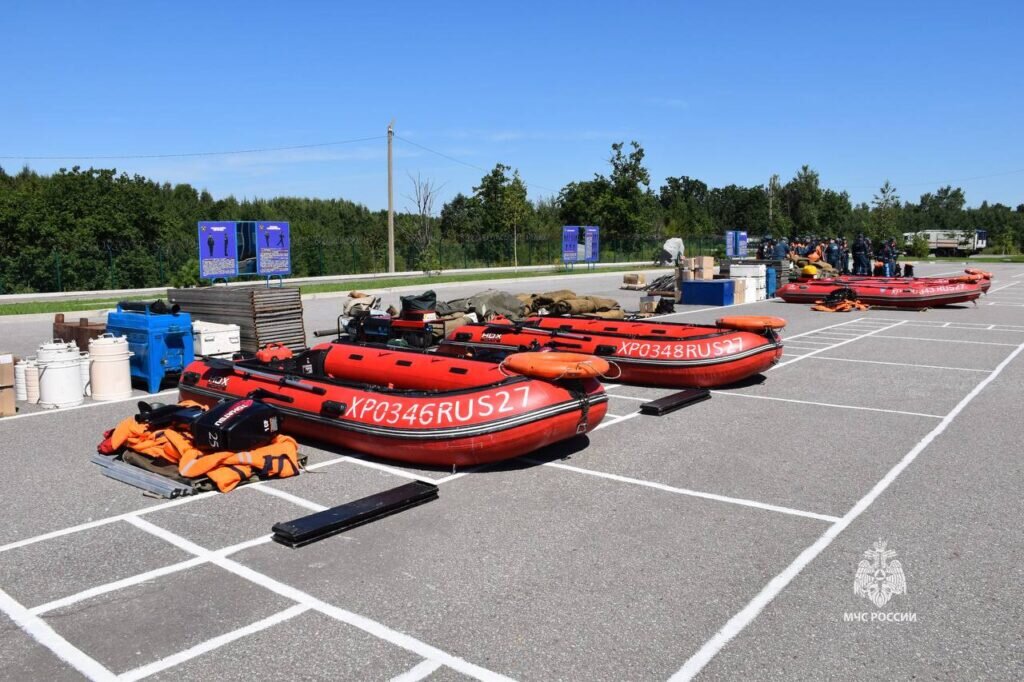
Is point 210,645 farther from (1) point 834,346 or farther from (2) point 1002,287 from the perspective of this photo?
(2) point 1002,287

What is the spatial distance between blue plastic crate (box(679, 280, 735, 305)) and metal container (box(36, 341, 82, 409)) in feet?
58.4

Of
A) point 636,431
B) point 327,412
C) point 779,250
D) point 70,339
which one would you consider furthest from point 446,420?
point 779,250

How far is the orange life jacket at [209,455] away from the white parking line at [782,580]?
165 inches

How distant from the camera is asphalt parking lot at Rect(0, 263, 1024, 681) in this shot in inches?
166

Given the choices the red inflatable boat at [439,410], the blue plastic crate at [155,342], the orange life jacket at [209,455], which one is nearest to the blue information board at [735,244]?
the blue plastic crate at [155,342]

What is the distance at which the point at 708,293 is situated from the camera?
24156 millimetres

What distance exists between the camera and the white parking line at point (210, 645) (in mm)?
4035

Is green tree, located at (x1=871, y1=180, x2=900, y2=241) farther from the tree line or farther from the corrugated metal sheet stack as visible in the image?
the corrugated metal sheet stack

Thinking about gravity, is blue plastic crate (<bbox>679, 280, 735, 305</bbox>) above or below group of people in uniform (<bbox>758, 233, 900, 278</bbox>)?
below

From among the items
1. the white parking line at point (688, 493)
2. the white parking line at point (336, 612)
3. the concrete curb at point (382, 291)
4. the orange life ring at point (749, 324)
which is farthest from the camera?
the concrete curb at point (382, 291)

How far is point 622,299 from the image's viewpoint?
87.5 feet

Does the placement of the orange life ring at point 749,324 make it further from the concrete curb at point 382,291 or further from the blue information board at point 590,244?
the blue information board at point 590,244

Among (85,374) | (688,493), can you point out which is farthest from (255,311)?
(688,493)

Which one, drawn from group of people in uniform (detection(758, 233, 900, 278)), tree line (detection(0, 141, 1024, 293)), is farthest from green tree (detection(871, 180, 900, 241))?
group of people in uniform (detection(758, 233, 900, 278))
